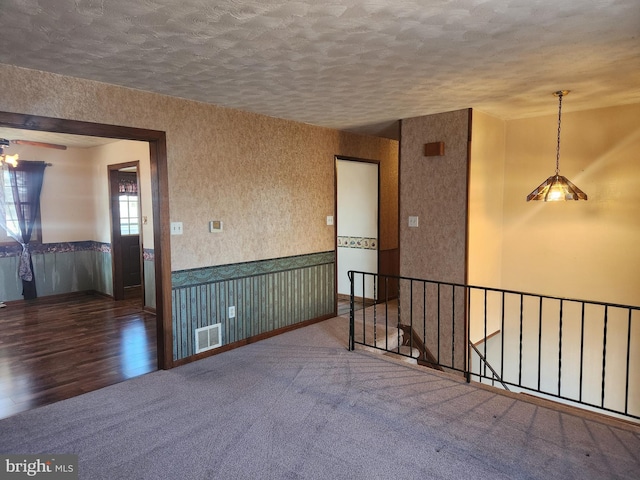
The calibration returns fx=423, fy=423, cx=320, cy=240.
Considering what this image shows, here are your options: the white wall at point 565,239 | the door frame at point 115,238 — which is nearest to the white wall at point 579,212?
the white wall at point 565,239

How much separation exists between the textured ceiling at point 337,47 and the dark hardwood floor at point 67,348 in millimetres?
2565

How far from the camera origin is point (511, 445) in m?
2.63

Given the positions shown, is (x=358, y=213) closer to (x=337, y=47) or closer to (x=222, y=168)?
(x=222, y=168)

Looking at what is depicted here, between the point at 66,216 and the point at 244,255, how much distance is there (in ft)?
14.2

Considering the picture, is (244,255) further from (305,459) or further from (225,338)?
(305,459)

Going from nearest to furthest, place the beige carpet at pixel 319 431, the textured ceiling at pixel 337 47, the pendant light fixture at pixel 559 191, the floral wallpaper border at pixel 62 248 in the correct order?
the textured ceiling at pixel 337 47, the beige carpet at pixel 319 431, the pendant light fixture at pixel 559 191, the floral wallpaper border at pixel 62 248

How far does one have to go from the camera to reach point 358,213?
6746 millimetres

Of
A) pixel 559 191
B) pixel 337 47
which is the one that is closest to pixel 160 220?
pixel 337 47

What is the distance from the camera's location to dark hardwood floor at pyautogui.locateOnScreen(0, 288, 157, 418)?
3.59m

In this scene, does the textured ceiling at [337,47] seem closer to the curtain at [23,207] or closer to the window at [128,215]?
the window at [128,215]

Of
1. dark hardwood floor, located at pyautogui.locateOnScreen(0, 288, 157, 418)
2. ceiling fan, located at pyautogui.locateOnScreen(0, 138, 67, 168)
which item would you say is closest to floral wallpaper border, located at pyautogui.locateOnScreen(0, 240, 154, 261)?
dark hardwood floor, located at pyautogui.locateOnScreen(0, 288, 157, 418)

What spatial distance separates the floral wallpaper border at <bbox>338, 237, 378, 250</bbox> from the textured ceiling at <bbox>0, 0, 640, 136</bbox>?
2.87 meters

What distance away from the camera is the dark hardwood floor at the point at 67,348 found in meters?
3.59

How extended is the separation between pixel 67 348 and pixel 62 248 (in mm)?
3149
